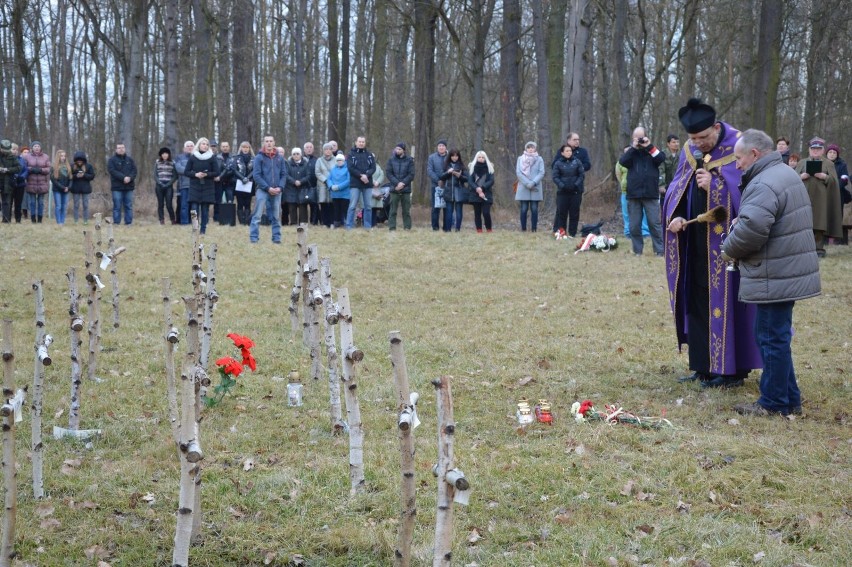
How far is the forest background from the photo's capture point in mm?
25484

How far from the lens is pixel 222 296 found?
12266 millimetres

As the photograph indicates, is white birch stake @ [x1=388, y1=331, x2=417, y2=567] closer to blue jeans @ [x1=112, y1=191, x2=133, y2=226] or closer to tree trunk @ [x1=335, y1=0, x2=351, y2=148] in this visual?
blue jeans @ [x1=112, y1=191, x2=133, y2=226]

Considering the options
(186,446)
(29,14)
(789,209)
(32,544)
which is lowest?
(32,544)

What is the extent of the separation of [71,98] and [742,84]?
31.5 m

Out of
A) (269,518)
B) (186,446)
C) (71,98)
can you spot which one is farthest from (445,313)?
(71,98)

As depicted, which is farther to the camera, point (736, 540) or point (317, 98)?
point (317, 98)

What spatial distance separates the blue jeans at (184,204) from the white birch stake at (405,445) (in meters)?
17.8

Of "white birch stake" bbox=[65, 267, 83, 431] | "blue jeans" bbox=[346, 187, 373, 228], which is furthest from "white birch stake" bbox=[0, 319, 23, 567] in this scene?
"blue jeans" bbox=[346, 187, 373, 228]

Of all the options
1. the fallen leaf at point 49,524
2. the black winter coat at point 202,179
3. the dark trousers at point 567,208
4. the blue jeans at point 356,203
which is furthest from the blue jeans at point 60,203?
the fallen leaf at point 49,524

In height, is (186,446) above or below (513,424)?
above

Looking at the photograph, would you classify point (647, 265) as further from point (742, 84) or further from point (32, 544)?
point (742, 84)

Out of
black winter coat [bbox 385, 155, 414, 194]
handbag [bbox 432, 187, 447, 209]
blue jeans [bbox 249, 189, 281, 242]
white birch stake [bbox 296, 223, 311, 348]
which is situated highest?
black winter coat [bbox 385, 155, 414, 194]

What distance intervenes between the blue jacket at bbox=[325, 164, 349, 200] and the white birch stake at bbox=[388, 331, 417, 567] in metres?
16.8

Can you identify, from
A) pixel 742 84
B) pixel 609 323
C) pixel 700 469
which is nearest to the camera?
pixel 700 469
